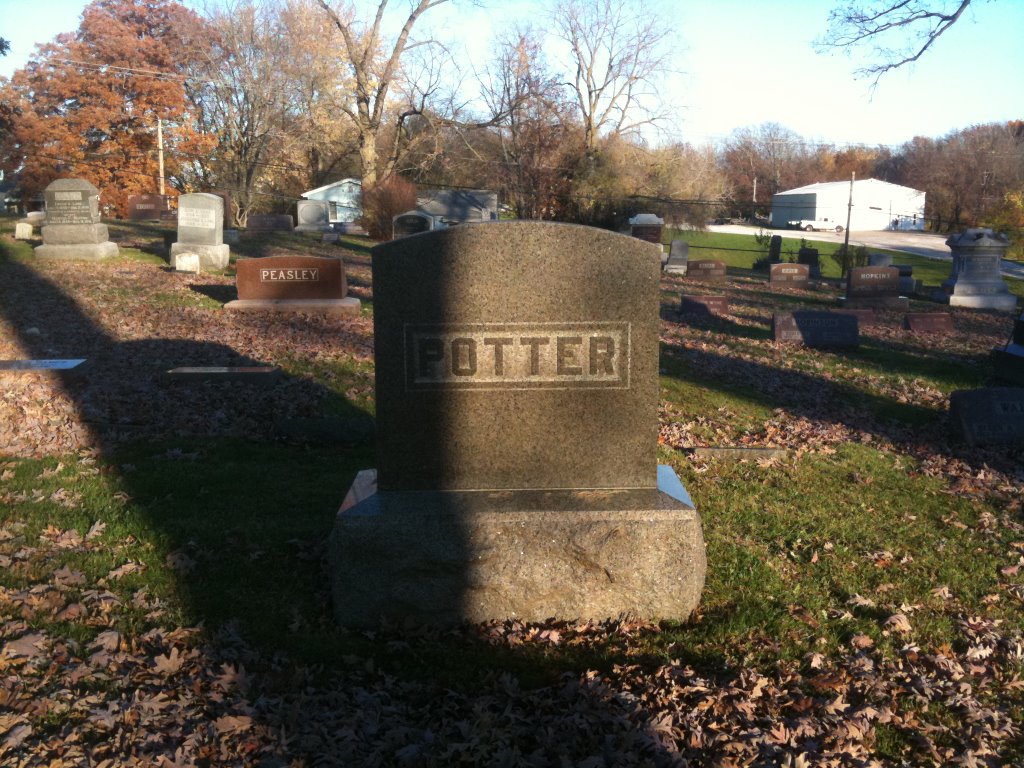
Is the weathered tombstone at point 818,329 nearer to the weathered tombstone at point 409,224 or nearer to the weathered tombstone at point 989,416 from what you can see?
the weathered tombstone at point 989,416

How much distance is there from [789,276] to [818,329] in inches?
506

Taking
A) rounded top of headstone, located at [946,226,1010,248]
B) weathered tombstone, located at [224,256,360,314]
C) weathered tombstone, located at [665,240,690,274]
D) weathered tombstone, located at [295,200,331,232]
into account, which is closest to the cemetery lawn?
weathered tombstone, located at [224,256,360,314]

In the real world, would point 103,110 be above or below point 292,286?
above

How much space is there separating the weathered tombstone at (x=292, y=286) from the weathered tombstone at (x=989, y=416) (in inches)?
375

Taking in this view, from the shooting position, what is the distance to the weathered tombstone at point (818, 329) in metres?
14.5

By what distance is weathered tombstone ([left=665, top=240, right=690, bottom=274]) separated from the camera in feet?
97.7

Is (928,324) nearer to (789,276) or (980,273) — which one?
(980,273)

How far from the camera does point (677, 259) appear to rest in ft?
98.8

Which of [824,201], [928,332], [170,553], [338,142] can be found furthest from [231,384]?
[824,201]

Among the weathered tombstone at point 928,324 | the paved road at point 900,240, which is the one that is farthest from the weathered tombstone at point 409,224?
the paved road at point 900,240

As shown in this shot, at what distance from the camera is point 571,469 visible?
4.53 meters

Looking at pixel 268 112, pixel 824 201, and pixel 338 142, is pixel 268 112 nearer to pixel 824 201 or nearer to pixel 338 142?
pixel 338 142

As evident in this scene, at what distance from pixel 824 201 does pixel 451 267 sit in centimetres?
7891

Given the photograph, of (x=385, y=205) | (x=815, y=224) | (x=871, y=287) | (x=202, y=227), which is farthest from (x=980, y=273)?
(x=815, y=224)
